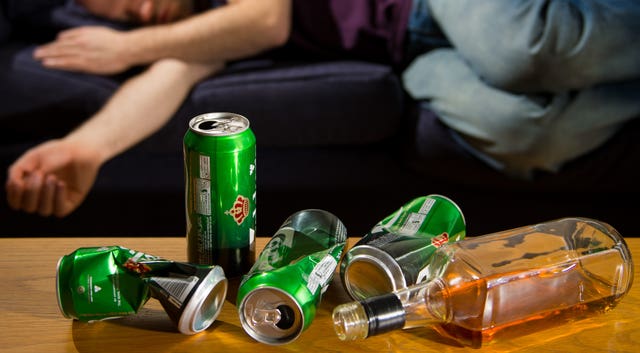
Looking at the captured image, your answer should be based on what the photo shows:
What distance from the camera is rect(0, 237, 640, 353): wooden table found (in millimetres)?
824

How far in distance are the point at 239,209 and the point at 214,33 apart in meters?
0.77

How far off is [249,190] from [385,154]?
2.43 feet

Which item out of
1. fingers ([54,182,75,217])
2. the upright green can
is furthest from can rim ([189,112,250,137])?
fingers ([54,182,75,217])

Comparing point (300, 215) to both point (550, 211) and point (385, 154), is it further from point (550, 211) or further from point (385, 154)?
point (550, 211)

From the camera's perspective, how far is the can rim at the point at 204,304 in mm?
806

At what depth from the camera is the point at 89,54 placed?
5.34ft

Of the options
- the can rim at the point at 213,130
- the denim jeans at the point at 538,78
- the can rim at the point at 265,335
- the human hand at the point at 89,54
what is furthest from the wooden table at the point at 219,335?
the human hand at the point at 89,54

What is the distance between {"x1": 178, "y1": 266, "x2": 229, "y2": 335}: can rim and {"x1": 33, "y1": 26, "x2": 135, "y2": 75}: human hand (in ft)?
2.90

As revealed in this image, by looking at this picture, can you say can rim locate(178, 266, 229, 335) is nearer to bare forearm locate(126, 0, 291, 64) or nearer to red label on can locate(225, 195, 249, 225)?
red label on can locate(225, 195, 249, 225)

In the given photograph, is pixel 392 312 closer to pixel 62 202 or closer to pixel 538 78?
pixel 538 78

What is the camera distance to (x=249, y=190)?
916mm

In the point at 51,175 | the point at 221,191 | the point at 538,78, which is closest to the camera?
the point at 221,191

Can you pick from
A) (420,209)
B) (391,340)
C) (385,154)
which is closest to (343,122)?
(385,154)

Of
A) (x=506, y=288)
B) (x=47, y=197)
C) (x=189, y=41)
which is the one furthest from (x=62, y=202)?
(x=506, y=288)
